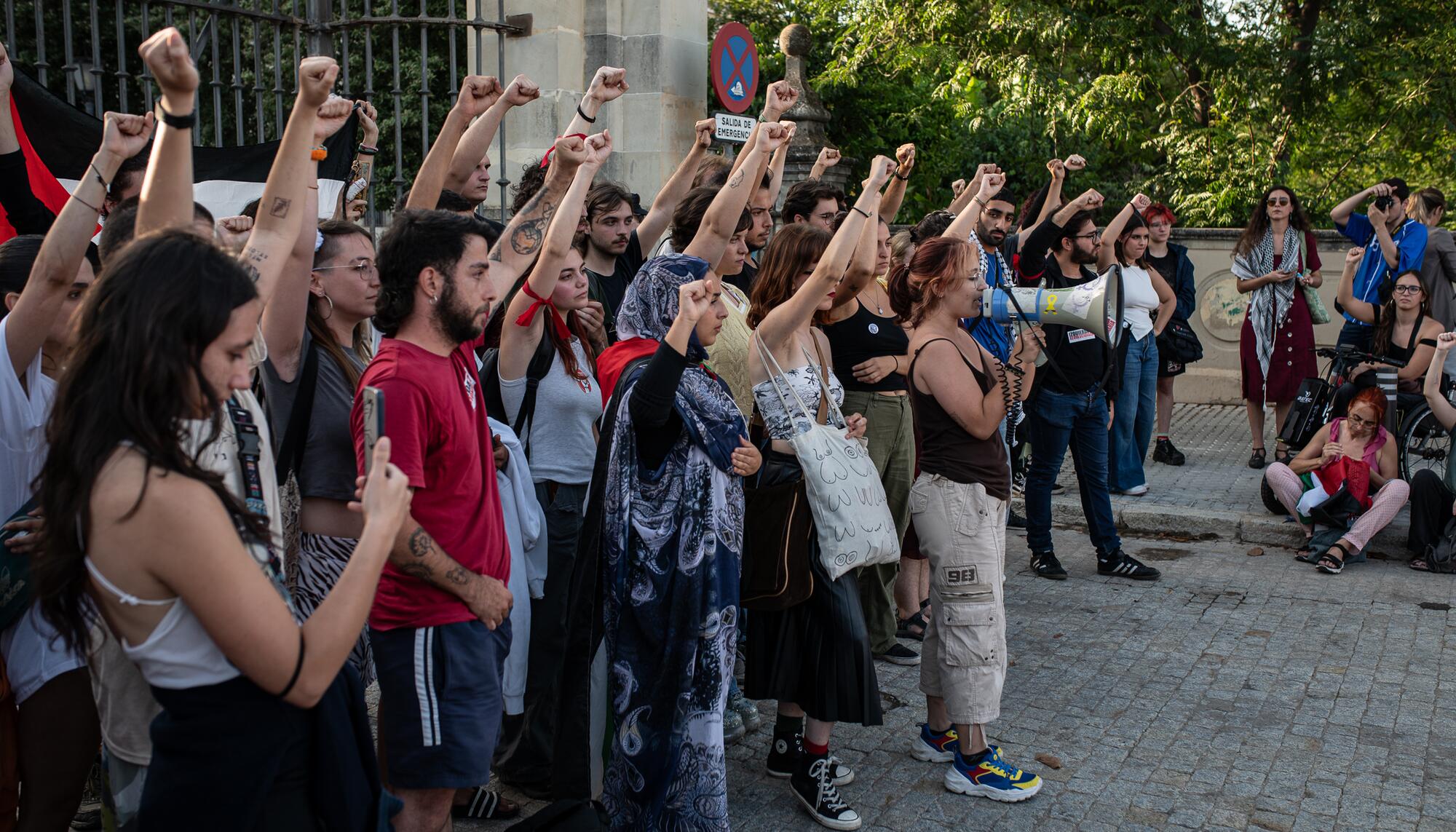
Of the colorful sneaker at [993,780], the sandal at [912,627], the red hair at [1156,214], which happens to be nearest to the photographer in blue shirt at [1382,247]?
the red hair at [1156,214]

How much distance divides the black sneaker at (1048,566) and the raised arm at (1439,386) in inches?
103

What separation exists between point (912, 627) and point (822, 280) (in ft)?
8.39

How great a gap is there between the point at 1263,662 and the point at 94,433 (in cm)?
521

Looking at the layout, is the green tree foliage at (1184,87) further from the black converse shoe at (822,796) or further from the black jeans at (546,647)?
the black converse shoe at (822,796)

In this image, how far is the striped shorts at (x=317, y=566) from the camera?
3.36 metres

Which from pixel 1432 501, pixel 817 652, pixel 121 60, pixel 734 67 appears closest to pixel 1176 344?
pixel 1432 501

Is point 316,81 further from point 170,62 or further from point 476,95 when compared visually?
point 476,95

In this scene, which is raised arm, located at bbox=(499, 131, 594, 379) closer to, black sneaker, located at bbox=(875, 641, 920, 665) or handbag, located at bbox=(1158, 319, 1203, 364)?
black sneaker, located at bbox=(875, 641, 920, 665)

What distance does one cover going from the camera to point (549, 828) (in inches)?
130

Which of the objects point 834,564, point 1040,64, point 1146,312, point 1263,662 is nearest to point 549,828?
point 834,564

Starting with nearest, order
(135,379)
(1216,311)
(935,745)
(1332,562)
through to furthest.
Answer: (135,379)
(935,745)
(1332,562)
(1216,311)

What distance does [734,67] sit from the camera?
938 centimetres

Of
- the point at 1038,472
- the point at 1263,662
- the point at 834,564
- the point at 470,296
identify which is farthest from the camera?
the point at 1038,472

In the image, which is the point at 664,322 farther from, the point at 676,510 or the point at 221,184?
the point at 221,184
